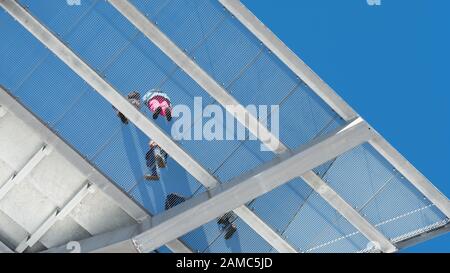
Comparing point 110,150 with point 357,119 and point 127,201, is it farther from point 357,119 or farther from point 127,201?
point 357,119

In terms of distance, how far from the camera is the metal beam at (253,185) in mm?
23109

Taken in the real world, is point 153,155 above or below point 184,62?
below

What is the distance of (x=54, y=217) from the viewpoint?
968 inches

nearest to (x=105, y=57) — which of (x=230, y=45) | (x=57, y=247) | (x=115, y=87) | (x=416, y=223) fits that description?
(x=115, y=87)

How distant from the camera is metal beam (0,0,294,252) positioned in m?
23.1

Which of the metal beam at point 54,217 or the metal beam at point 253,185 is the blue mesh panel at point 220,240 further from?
the metal beam at point 54,217

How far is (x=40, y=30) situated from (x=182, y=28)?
2770 millimetres

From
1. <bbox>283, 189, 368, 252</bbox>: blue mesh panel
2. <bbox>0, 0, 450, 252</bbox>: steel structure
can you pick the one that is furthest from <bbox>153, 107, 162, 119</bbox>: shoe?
<bbox>283, 189, 368, 252</bbox>: blue mesh panel

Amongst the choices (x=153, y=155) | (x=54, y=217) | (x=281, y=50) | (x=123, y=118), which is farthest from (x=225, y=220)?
(x=281, y=50)

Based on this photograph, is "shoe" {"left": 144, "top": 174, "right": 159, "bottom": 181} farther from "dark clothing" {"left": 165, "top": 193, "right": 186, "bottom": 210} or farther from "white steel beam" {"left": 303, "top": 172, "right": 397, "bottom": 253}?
"white steel beam" {"left": 303, "top": 172, "right": 397, "bottom": 253}

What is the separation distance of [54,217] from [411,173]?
734 cm

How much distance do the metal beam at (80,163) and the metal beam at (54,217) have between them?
0.36 metres

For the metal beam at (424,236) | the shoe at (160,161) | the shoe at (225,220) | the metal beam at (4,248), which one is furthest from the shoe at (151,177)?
the metal beam at (424,236)

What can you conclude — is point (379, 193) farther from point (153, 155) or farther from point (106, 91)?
point (106, 91)
